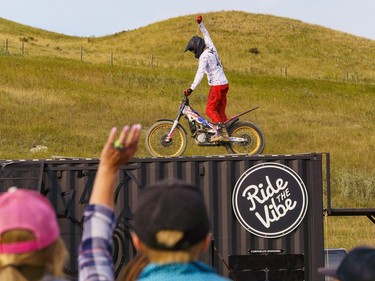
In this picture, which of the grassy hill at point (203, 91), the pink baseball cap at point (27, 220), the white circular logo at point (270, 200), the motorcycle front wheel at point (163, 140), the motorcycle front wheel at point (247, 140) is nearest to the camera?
the pink baseball cap at point (27, 220)

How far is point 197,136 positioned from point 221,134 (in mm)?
432

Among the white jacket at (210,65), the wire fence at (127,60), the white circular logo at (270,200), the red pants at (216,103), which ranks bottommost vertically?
the white circular logo at (270,200)

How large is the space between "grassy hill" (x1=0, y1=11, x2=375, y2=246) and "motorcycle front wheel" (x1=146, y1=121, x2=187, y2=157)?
1031 cm

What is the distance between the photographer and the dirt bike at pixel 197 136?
12.2 metres

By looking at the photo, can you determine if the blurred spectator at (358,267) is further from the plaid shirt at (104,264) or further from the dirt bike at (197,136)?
the dirt bike at (197,136)

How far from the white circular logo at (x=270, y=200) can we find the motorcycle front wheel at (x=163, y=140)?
232 centimetres

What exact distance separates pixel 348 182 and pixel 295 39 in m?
55.5

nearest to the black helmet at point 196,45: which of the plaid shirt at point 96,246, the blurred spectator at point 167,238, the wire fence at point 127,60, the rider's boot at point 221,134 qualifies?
the rider's boot at point 221,134

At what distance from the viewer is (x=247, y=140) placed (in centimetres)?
1231

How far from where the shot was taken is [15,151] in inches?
1222

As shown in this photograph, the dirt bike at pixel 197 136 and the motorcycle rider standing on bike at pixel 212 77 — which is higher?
the motorcycle rider standing on bike at pixel 212 77

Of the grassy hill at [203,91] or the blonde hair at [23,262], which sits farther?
the grassy hill at [203,91]

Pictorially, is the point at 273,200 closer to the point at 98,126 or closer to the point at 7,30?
the point at 98,126

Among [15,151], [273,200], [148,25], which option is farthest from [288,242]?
[148,25]
